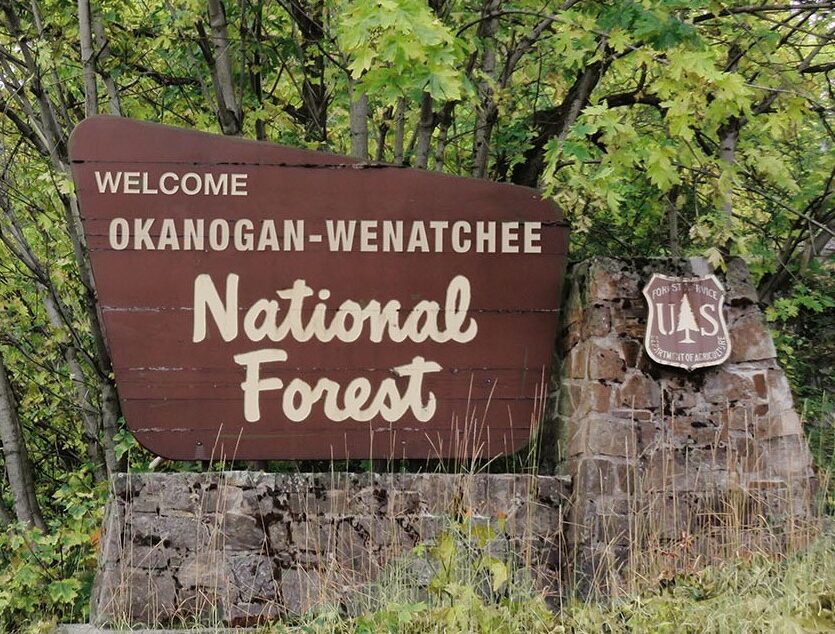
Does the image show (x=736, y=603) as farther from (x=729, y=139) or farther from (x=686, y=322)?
(x=729, y=139)

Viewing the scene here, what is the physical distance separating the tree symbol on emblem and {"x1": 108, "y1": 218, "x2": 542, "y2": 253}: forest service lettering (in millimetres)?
796

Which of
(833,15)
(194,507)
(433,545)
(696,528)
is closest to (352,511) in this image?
(433,545)

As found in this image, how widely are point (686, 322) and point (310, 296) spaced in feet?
6.45

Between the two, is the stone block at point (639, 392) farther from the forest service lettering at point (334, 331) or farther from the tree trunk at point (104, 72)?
the tree trunk at point (104, 72)

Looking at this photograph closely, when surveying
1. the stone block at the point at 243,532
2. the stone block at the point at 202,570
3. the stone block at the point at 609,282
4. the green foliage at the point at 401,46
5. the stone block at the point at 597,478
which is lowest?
the stone block at the point at 202,570

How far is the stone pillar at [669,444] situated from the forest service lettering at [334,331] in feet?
2.43

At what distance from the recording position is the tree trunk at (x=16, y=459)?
5.14 m

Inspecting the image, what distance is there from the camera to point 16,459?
17.1ft

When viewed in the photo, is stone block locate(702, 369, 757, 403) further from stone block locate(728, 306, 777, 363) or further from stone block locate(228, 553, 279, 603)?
stone block locate(228, 553, 279, 603)

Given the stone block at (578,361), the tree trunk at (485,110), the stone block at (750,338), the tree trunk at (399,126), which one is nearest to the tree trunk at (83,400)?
the tree trunk at (399,126)

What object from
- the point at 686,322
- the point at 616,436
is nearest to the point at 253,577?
the point at 616,436

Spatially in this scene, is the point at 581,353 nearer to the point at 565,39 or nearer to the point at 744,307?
the point at 744,307

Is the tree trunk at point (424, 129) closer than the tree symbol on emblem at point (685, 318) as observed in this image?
No

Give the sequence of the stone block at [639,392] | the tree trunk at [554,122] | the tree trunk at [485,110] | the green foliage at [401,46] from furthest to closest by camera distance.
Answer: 1. the tree trunk at [485,110]
2. the tree trunk at [554,122]
3. the stone block at [639,392]
4. the green foliage at [401,46]
